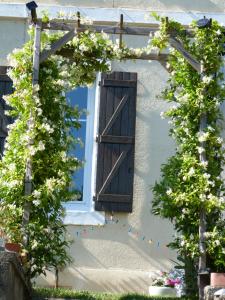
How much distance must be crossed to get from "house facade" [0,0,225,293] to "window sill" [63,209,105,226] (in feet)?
0.04

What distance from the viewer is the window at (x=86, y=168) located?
28.7 feet

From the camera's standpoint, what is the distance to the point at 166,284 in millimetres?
8078

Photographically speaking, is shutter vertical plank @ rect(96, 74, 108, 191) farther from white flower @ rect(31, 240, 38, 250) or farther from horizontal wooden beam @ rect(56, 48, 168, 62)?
white flower @ rect(31, 240, 38, 250)

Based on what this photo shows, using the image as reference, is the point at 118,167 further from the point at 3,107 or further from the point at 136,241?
the point at 3,107

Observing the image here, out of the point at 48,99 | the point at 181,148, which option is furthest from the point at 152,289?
the point at 48,99

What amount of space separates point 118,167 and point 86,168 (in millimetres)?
460

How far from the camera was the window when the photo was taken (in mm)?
8742

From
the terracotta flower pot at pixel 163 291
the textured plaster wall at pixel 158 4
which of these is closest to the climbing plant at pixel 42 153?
the terracotta flower pot at pixel 163 291

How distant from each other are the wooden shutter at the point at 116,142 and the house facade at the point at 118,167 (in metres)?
0.01

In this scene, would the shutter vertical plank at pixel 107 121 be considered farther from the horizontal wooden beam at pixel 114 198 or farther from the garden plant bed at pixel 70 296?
the garden plant bed at pixel 70 296

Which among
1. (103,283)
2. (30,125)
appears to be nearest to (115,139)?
(103,283)

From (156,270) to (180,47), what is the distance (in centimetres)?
302

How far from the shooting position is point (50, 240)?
6277 mm

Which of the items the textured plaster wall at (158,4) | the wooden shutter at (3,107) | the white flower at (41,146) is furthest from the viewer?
the textured plaster wall at (158,4)
